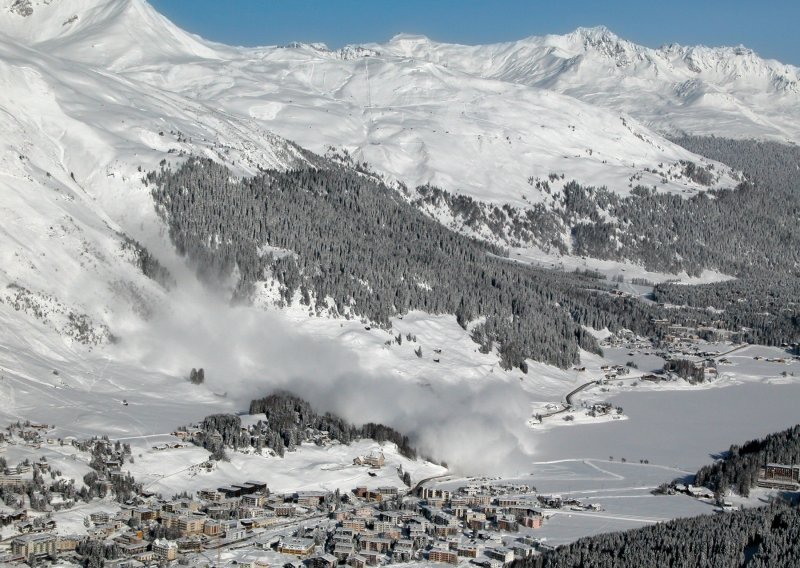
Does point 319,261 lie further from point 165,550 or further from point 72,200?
point 165,550

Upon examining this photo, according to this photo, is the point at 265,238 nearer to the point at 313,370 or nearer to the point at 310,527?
the point at 313,370

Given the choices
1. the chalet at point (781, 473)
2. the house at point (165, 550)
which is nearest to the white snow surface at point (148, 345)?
the chalet at point (781, 473)

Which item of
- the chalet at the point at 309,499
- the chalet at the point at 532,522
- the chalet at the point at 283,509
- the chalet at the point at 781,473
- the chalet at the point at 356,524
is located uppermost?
the chalet at the point at 781,473

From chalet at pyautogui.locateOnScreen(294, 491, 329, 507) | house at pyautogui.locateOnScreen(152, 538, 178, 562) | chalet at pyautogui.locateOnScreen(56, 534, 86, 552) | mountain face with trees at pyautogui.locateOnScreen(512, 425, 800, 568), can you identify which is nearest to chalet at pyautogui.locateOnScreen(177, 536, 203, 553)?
house at pyautogui.locateOnScreen(152, 538, 178, 562)

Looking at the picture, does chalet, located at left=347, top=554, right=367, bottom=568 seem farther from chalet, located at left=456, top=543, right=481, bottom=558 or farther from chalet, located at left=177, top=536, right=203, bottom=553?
chalet, located at left=177, top=536, right=203, bottom=553

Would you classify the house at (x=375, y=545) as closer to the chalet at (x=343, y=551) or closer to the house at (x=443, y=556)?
the chalet at (x=343, y=551)

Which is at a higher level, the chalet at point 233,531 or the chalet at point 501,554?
the chalet at point 233,531

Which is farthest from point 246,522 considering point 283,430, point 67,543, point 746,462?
point 746,462
